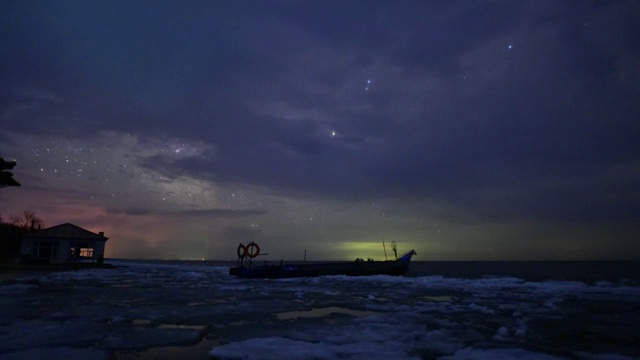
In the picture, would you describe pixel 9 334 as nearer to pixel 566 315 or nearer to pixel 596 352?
pixel 596 352

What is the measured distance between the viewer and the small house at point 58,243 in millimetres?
46375

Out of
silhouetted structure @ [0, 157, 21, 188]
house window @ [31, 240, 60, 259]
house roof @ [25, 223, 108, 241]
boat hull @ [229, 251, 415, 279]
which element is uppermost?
silhouetted structure @ [0, 157, 21, 188]

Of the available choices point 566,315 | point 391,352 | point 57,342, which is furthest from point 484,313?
point 57,342

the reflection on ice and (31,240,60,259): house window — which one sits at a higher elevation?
(31,240,60,259): house window

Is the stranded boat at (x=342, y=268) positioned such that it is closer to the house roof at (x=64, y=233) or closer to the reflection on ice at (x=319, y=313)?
the house roof at (x=64, y=233)

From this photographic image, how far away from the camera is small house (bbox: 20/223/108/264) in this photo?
1826 inches

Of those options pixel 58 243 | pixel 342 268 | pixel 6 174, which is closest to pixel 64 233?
pixel 58 243

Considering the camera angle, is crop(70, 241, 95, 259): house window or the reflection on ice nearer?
the reflection on ice

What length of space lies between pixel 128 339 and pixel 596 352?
12.8 meters

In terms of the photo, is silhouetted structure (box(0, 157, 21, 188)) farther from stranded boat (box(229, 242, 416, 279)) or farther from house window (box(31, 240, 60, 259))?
stranded boat (box(229, 242, 416, 279))

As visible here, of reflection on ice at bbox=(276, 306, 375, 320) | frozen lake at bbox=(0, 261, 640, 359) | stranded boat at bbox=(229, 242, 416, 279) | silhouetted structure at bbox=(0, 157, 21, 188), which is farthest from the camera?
stranded boat at bbox=(229, 242, 416, 279)

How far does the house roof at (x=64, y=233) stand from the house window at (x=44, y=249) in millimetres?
859

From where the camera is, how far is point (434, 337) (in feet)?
38.9

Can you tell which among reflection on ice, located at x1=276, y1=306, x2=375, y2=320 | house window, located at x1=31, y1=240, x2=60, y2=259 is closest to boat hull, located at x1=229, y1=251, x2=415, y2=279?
house window, located at x1=31, y1=240, x2=60, y2=259
